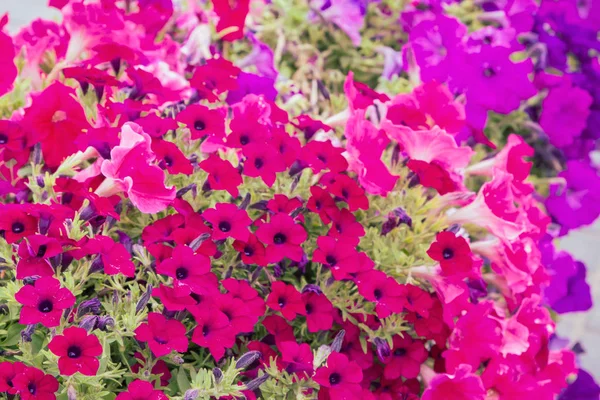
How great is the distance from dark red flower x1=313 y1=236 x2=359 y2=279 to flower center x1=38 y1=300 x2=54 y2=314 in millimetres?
358

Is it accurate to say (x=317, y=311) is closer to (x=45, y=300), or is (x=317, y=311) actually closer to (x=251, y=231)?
(x=251, y=231)

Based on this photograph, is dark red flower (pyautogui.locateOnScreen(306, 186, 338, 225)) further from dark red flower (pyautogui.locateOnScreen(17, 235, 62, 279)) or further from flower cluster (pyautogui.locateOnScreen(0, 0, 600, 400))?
dark red flower (pyautogui.locateOnScreen(17, 235, 62, 279))

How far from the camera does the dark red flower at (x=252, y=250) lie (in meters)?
1.00

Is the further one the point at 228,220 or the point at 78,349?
the point at 228,220

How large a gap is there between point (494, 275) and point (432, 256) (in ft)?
1.01

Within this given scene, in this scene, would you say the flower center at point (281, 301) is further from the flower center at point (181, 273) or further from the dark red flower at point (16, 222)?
the dark red flower at point (16, 222)

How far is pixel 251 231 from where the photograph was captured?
1134 millimetres

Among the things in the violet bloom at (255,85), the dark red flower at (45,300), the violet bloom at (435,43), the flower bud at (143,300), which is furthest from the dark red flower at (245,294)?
the violet bloom at (435,43)

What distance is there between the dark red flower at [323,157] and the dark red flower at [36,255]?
0.39 m

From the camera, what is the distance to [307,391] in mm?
1017

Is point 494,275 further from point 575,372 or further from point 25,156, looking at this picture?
point 25,156

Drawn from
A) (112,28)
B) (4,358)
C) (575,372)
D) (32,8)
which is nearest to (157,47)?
(112,28)

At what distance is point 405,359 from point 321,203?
10.9 inches

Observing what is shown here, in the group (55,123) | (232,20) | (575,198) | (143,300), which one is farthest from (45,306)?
(575,198)
